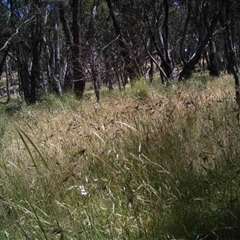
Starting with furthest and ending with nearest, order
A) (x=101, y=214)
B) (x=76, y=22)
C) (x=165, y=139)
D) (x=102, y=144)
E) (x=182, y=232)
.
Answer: (x=76, y=22) → (x=102, y=144) → (x=165, y=139) → (x=101, y=214) → (x=182, y=232)

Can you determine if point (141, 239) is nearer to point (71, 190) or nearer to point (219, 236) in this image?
point (219, 236)

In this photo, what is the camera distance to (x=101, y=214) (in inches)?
80.0

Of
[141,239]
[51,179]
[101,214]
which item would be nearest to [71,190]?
[51,179]

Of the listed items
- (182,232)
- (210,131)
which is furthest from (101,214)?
(210,131)

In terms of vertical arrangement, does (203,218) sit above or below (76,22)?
below

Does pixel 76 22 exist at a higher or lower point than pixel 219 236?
higher

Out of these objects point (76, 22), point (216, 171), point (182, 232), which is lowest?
point (182, 232)

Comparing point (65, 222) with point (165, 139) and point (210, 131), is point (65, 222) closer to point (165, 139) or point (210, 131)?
point (165, 139)

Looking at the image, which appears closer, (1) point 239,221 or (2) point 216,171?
(1) point 239,221

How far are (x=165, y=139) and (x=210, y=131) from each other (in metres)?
0.35

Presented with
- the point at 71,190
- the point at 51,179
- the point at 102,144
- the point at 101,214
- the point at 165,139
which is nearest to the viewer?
the point at 101,214

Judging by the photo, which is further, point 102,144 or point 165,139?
point 102,144

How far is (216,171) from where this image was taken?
2.16 m

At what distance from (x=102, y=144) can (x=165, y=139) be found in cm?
55
